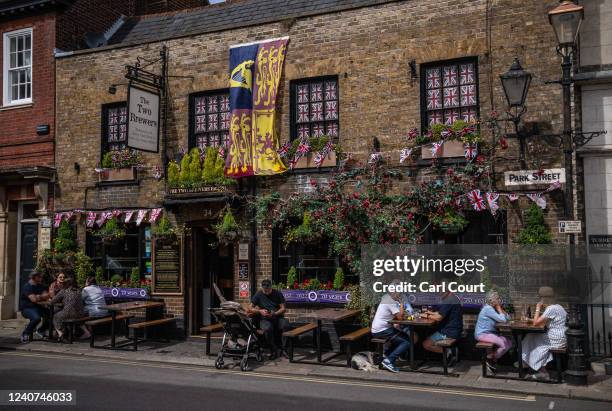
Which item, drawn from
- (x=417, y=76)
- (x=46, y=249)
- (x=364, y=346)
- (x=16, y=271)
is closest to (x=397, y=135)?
(x=417, y=76)

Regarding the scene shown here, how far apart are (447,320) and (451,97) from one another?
442cm

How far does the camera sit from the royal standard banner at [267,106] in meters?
13.3

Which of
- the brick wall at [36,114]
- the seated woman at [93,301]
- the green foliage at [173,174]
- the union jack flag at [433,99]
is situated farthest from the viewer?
the brick wall at [36,114]

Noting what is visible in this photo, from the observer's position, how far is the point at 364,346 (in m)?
12.2

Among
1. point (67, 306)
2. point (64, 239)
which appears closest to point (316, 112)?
point (67, 306)

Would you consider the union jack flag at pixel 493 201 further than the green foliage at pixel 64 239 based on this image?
No

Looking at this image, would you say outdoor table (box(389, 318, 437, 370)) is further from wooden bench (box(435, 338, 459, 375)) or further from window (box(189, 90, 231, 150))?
window (box(189, 90, 231, 150))

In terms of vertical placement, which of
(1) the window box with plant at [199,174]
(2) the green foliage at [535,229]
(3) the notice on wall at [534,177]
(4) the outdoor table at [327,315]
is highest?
(1) the window box with plant at [199,174]

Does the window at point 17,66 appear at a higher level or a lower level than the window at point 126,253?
higher

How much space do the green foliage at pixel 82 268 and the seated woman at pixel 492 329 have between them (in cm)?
942

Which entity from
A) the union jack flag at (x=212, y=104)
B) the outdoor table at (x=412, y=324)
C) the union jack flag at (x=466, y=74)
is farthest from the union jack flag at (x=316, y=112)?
the outdoor table at (x=412, y=324)

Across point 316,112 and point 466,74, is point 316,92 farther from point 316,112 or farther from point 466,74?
point 466,74

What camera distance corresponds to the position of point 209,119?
563 inches

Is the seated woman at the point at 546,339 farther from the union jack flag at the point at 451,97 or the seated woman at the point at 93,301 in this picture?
the seated woman at the point at 93,301
